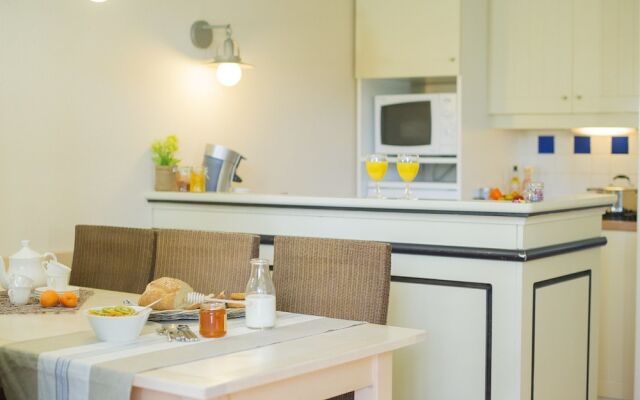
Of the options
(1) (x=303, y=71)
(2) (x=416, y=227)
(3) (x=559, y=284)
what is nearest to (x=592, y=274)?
(3) (x=559, y=284)

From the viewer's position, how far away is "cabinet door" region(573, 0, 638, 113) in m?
4.93

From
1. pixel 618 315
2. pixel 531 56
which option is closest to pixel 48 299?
pixel 618 315

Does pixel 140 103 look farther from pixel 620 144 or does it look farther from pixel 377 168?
pixel 620 144

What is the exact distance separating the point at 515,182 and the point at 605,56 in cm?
92

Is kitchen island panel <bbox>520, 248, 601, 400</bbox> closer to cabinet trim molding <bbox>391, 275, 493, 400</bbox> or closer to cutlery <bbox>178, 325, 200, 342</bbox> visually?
cabinet trim molding <bbox>391, 275, 493, 400</bbox>

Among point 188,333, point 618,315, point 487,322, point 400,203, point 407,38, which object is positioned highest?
point 407,38

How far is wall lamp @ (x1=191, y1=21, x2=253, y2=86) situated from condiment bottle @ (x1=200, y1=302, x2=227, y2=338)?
208 cm

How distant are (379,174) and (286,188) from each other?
4.51 ft

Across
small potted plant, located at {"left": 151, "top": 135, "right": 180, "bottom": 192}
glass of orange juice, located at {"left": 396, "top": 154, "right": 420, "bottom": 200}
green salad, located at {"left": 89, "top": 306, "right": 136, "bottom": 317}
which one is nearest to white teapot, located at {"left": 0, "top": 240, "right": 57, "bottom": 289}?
green salad, located at {"left": 89, "top": 306, "right": 136, "bottom": 317}

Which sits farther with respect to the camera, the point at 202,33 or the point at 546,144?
the point at 546,144

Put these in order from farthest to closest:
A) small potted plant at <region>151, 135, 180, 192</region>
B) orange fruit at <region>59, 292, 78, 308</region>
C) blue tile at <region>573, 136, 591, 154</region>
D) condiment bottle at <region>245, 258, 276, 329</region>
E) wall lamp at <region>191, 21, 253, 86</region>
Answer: blue tile at <region>573, 136, 591, 154</region> < wall lamp at <region>191, 21, 253, 86</region> < small potted plant at <region>151, 135, 180, 192</region> < orange fruit at <region>59, 292, 78, 308</region> < condiment bottle at <region>245, 258, 276, 329</region>

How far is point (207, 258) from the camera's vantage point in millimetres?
2975

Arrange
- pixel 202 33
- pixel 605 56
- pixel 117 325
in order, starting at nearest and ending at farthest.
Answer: pixel 117 325
pixel 202 33
pixel 605 56

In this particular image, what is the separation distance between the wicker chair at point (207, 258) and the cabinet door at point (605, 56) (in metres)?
2.78
